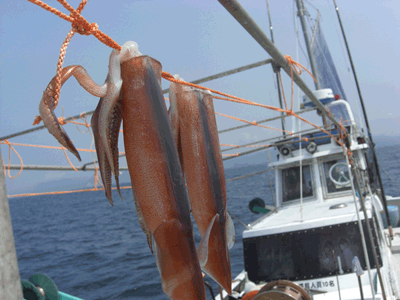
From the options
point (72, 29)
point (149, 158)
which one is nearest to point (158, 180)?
point (149, 158)

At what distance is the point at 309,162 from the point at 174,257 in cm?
779

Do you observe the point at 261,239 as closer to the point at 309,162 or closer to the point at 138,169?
the point at 309,162

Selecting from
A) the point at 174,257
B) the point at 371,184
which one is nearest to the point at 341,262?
the point at 371,184

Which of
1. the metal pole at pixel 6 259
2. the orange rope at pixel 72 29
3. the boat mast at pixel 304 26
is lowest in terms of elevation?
the metal pole at pixel 6 259

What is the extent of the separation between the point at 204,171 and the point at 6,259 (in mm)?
950

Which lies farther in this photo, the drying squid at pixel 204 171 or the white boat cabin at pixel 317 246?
the white boat cabin at pixel 317 246

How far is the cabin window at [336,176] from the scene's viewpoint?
26.5 ft

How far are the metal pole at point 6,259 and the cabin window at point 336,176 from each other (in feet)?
27.4

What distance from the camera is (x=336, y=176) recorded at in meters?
8.18

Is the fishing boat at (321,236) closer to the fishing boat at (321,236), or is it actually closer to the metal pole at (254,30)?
the fishing boat at (321,236)

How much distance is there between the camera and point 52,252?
1598 cm

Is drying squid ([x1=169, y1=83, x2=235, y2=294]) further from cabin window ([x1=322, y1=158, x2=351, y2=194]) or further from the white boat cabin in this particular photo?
cabin window ([x1=322, y1=158, x2=351, y2=194])

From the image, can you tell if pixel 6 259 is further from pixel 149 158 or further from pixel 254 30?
pixel 254 30

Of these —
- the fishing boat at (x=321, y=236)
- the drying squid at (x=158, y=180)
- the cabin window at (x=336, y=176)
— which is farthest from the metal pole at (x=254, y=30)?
the cabin window at (x=336, y=176)
